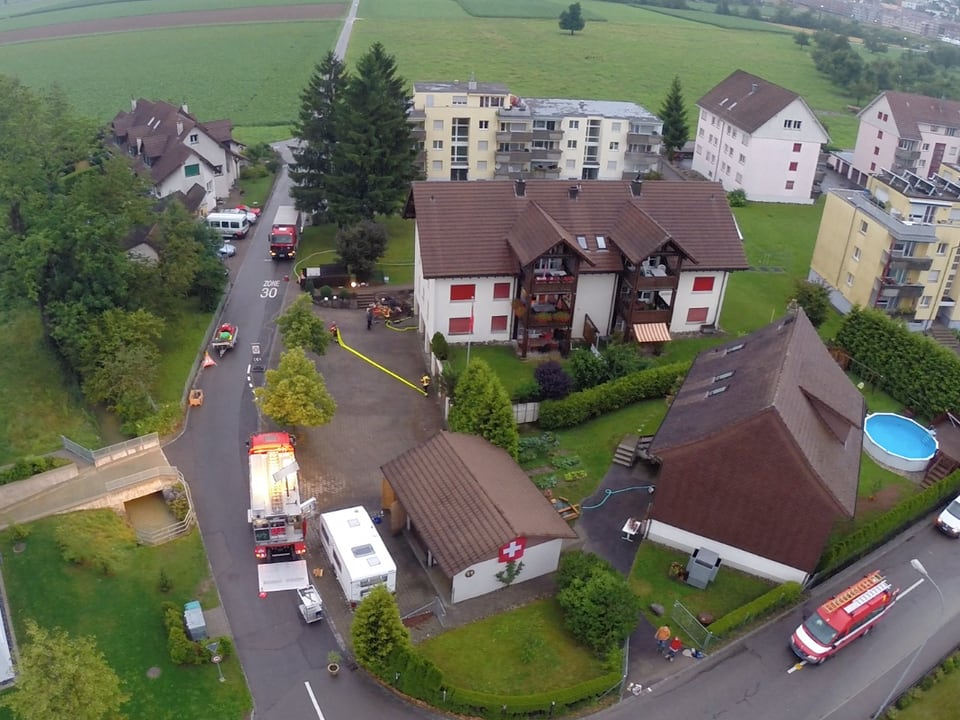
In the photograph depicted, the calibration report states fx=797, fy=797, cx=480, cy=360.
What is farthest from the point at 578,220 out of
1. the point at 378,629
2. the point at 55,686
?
the point at 55,686

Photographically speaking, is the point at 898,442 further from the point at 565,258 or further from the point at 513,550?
the point at 513,550

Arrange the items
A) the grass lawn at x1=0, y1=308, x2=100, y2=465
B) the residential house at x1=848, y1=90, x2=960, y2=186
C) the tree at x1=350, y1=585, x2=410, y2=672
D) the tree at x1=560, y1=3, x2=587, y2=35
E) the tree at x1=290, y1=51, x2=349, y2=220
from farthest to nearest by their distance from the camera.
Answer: the tree at x1=560, y1=3, x2=587, y2=35 < the residential house at x1=848, y1=90, x2=960, y2=186 < the tree at x1=290, y1=51, x2=349, y2=220 < the grass lawn at x1=0, y1=308, x2=100, y2=465 < the tree at x1=350, y1=585, x2=410, y2=672

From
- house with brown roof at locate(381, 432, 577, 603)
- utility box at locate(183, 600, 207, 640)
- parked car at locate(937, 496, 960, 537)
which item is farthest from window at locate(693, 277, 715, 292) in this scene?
utility box at locate(183, 600, 207, 640)

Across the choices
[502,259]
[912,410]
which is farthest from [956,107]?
[502,259]

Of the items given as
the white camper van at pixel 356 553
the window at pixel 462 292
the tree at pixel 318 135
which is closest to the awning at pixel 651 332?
the window at pixel 462 292

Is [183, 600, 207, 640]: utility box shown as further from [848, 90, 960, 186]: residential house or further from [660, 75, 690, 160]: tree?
[848, 90, 960, 186]: residential house

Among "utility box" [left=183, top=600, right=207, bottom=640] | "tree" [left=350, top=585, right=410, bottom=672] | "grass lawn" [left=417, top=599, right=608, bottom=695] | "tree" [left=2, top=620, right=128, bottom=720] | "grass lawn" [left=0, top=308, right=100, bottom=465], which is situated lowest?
"grass lawn" [left=0, top=308, right=100, bottom=465]
